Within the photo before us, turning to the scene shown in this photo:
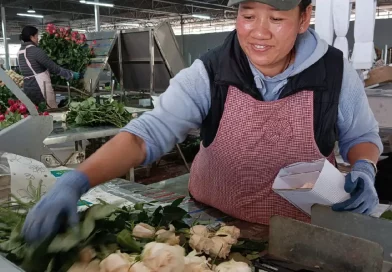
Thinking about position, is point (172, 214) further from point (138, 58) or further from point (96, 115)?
point (138, 58)

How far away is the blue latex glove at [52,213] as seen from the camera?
3.09 feet

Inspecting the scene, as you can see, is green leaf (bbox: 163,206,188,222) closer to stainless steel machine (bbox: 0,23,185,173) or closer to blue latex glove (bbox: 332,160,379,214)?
blue latex glove (bbox: 332,160,379,214)

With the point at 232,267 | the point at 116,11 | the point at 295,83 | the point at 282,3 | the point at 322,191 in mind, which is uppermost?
the point at 116,11

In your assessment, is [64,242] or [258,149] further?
[258,149]

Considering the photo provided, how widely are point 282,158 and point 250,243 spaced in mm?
409

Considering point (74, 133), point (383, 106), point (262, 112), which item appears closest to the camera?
point (262, 112)

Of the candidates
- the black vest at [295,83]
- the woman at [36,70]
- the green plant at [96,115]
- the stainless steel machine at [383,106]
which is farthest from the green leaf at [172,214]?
the woman at [36,70]

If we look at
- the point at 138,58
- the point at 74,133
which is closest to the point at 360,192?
the point at 74,133

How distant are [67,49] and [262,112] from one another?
171 inches

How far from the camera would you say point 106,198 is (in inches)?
69.3

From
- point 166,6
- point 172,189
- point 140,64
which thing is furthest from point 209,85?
point 166,6

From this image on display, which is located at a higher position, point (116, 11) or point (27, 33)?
point (116, 11)

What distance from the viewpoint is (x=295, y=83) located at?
1.53 meters

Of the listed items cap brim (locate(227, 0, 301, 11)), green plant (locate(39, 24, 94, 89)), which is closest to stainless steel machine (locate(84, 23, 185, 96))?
green plant (locate(39, 24, 94, 89))
